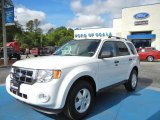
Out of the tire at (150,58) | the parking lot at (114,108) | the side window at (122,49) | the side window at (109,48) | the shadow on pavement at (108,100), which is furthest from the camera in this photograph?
the tire at (150,58)

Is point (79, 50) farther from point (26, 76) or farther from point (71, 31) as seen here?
point (71, 31)

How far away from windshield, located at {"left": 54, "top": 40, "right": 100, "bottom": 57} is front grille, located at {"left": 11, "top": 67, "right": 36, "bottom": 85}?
1.57 metres

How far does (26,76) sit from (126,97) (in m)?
3.59

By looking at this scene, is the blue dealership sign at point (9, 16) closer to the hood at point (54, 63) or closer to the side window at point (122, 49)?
the side window at point (122, 49)

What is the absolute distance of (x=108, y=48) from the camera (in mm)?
6570

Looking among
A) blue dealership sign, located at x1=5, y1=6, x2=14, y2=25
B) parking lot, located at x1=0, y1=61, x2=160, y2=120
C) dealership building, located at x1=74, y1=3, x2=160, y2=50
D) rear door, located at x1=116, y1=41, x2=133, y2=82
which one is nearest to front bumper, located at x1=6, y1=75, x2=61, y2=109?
parking lot, located at x1=0, y1=61, x2=160, y2=120

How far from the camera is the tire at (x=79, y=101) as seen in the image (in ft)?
16.3

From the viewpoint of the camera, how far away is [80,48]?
6.36m

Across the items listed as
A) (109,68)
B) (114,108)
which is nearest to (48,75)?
(109,68)

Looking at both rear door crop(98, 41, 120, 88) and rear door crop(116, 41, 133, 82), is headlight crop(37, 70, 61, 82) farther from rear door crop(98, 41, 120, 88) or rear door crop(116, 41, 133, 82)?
rear door crop(116, 41, 133, 82)

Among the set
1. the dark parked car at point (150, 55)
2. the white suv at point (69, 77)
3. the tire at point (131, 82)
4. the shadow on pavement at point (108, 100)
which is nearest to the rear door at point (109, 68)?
the white suv at point (69, 77)

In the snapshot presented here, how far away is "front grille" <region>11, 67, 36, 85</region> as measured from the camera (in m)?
4.84

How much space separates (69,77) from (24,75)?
0.97 metres

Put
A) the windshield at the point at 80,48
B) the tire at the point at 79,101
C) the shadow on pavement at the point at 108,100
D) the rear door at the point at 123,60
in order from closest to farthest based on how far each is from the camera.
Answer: the tire at the point at 79,101 < the shadow on pavement at the point at 108,100 < the windshield at the point at 80,48 < the rear door at the point at 123,60
